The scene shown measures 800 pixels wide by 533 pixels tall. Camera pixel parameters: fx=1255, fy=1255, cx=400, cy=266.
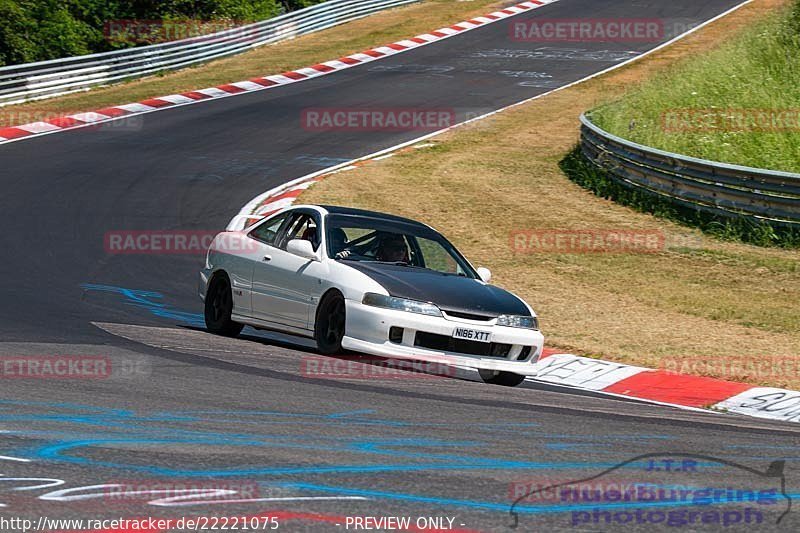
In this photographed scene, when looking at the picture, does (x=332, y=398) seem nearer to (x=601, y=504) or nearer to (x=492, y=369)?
(x=492, y=369)

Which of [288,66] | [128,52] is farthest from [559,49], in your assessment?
[128,52]

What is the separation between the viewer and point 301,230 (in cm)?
1217

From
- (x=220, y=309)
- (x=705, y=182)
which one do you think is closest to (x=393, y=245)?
(x=220, y=309)

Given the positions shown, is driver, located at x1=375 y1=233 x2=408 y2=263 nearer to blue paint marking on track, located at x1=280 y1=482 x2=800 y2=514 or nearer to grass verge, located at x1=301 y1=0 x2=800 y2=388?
grass verge, located at x1=301 y1=0 x2=800 y2=388

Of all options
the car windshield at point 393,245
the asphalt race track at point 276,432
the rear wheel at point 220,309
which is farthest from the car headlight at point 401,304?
the rear wheel at point 220,309

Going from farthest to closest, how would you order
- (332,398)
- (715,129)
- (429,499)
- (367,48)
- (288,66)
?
1. (367,48)
2. (288,66)
3. (715,129)
4. (332,398)
5. (429,499)

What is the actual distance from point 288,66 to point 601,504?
31.2m

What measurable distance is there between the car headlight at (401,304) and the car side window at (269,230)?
6.97ft

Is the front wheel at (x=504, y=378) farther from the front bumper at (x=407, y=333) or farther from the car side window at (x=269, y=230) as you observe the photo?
the car side window at (x=269, y=230)

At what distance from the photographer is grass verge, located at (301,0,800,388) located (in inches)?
522

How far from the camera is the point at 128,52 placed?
33.6 meters

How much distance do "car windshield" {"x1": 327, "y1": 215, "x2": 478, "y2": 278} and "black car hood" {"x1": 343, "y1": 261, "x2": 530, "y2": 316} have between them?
25cm

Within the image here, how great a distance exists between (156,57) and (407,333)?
25.9 metres

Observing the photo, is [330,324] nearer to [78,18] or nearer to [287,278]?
[287,278]
